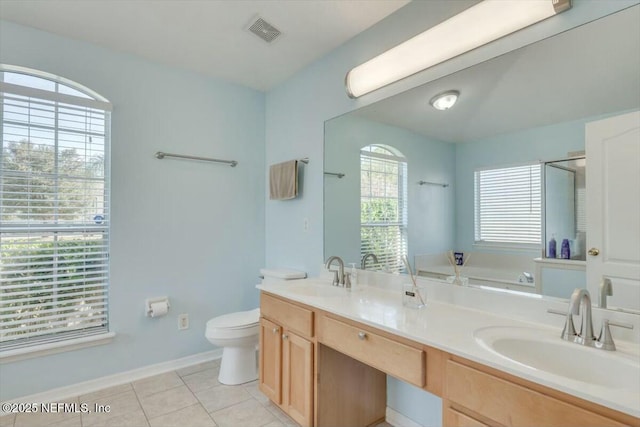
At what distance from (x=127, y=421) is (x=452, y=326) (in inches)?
76.6

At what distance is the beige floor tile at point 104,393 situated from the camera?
2168mm

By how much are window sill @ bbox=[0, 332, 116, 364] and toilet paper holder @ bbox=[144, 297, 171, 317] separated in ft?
0.84

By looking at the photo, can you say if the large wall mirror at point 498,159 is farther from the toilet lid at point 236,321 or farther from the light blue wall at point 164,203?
the light blue wall at point 164,203

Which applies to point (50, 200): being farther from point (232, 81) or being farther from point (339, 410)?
point (339, 410)

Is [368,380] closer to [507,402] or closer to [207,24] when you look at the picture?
[507,402]

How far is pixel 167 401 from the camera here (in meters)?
2.14

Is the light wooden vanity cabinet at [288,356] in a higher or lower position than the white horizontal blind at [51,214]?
lower

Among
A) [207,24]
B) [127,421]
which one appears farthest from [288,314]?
[207,24]

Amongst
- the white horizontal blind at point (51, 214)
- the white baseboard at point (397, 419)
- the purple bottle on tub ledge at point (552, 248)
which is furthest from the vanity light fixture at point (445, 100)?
the white horizontal blind at point (51, 214)

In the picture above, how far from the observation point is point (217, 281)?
2859 millimetres

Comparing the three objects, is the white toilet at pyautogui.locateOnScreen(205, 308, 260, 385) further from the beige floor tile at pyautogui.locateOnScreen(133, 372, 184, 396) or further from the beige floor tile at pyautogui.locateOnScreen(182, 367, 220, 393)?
the beige floor tile at pyautogui.locateOnScreen(133, 372, 184, 396)

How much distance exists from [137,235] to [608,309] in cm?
276

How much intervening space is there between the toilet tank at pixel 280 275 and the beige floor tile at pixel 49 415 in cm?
143

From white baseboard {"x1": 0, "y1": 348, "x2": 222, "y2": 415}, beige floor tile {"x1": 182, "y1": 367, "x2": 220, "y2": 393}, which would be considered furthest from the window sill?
beige floor tile {"x1": 182, "y1": 367, "x2": 220, "y2": 393}
